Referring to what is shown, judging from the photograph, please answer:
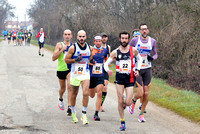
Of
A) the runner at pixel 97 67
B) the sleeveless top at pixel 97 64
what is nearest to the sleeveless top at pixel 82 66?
the runner at pixel 97 67

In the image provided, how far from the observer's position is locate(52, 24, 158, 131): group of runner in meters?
8.13

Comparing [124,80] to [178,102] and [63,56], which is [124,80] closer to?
[63,56]

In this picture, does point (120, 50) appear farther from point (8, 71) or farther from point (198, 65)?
point (8, 71)

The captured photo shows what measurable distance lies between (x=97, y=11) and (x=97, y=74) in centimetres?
2023

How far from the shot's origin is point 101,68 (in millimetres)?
9336

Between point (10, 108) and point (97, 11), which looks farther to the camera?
point (97, 11)

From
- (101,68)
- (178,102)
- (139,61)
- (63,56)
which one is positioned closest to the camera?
(139,61)

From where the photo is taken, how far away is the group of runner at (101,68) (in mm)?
8133

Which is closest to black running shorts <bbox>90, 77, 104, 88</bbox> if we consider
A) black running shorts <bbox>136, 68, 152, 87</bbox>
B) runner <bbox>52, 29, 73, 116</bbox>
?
runner <bbox>52, 29, 73, 116</bbox>

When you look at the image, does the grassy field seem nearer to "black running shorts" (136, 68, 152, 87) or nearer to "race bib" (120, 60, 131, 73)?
"black running shorts" (136, 68, 152, 87)

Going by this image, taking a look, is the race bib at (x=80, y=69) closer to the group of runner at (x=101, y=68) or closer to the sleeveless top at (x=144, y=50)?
the group of runner at (x=101, y=68)

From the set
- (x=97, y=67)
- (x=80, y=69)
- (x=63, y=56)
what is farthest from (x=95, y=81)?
(x=63, y=56)

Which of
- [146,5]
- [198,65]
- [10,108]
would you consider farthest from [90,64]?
[146,5]

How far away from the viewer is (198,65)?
16844 mm
